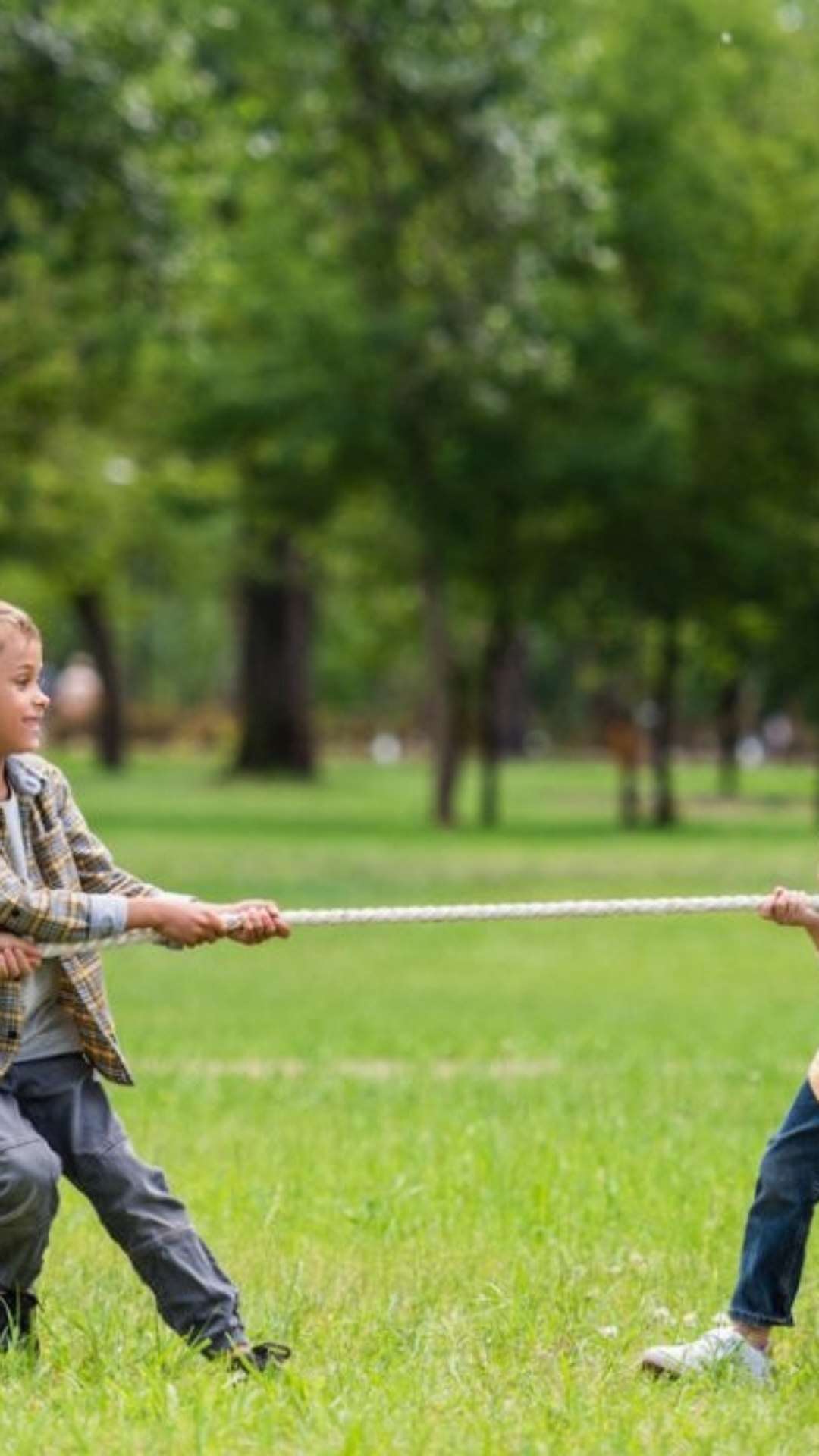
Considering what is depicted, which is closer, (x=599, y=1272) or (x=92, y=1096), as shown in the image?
(x=92, y=1096)

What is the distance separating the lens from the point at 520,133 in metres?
29.1

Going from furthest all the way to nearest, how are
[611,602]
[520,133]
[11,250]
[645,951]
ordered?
[611,602] < [520,133] < [11,250] < [645,951]

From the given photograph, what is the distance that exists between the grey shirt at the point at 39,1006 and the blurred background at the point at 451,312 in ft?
54.2

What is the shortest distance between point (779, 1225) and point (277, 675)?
4659cm

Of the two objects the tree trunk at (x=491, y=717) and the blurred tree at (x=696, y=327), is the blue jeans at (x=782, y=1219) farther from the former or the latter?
the tree trunk at (x=491, y=717)

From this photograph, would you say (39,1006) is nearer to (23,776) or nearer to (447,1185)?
(23,776)

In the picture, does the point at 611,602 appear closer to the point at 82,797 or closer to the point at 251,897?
the point at 82,797

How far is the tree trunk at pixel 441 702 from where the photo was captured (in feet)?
122

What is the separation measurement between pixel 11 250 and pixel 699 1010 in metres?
9.44

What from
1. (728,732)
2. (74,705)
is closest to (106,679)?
(728,732)

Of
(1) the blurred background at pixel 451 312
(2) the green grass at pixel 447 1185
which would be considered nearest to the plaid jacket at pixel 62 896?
(2) the green grass at pixel 447 1185

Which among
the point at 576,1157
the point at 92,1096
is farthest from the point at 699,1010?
the point at 92,1096

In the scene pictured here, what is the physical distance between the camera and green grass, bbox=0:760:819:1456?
5.80 m

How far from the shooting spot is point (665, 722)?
136 feet
